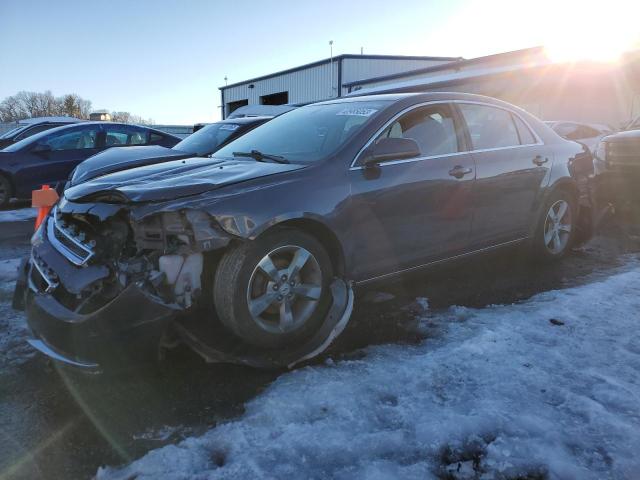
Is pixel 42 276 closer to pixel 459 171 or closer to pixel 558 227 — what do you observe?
pixel 459 171

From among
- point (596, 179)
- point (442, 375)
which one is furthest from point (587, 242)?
point (442, 375)

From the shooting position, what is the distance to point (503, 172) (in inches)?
164

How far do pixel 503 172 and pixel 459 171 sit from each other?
0.59m

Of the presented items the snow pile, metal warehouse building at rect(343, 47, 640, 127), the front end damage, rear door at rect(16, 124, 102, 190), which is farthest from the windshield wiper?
metal warehouse building at rect(343, 47, 640, 127)

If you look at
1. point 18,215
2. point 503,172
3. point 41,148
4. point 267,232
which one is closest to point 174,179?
point 267,232

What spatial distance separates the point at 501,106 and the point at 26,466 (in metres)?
4.30

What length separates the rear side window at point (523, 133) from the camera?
4.54 meters

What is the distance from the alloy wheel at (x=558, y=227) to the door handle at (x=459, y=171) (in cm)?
140

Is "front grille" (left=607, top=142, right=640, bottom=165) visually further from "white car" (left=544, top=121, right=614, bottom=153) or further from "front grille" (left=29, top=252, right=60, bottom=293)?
"front grille" (left=29, top=252, right=60, bottom=293)

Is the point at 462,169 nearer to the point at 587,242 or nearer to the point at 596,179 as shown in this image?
the point at 587,242

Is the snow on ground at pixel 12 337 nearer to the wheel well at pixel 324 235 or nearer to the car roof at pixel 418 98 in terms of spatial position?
the wheel well at pixel 324 235

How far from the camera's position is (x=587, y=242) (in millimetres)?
5633

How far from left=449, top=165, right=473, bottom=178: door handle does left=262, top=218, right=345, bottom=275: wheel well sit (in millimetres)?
1184

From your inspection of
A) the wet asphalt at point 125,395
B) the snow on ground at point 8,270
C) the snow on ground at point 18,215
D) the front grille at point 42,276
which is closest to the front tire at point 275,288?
the wet asphalt at point 125,395
